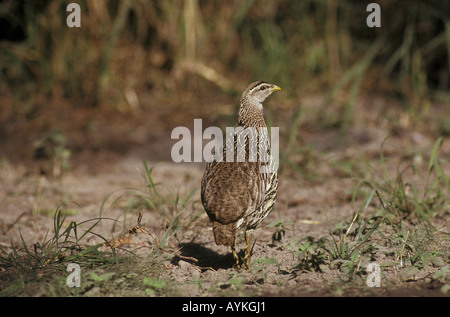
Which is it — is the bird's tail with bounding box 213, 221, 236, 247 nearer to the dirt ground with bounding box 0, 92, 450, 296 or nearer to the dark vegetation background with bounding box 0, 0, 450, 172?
the dirt ground with bounding box 0, 92, 450, 296

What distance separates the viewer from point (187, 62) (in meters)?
7.79

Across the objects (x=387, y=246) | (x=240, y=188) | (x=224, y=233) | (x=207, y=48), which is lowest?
(x=387, y=246)

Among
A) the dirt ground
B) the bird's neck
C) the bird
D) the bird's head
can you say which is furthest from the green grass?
the bird's head

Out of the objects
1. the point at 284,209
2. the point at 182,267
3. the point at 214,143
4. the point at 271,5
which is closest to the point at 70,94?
the point at 214,143

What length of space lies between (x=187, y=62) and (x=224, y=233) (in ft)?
15.4

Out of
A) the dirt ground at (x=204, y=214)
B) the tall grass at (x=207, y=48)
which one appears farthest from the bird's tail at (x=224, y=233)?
the tall grass at (x=207, y=48)

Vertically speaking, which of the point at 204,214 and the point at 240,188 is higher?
the point at 240,188

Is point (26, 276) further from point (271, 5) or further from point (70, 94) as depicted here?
point (271, 5)

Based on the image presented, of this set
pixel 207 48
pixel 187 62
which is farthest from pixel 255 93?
pixel 207 48

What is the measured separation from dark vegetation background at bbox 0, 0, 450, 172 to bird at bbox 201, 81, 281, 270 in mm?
3010

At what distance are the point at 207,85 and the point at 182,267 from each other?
186 inches

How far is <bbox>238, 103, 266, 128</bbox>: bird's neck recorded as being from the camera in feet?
13.4

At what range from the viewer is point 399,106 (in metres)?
7.45

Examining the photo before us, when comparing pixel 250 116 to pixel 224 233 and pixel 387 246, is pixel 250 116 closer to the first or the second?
pixel 224 233
